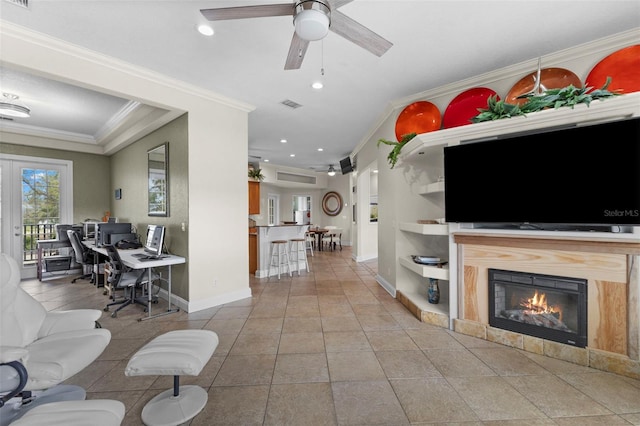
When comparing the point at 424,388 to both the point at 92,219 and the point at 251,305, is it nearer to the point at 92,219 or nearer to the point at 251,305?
the point at 251,305

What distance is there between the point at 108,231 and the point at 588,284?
6.34 meters

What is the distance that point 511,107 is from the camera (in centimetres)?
255

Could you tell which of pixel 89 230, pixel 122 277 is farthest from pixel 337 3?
pixel 89 230

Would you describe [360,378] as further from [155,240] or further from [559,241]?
[155,240]

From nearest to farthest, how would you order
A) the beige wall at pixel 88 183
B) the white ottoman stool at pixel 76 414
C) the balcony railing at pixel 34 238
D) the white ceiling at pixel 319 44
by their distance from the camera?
the white ottoman stool at pixel 76 414 → the white ceiling at pixel 319 44 → the balcony railing at pixel 34 238 → the beige wall at pixel 88 183

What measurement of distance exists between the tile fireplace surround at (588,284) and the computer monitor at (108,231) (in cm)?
540

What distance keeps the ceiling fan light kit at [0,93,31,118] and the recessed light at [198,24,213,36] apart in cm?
355

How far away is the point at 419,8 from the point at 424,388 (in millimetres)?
2989

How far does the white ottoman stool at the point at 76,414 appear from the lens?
114cm

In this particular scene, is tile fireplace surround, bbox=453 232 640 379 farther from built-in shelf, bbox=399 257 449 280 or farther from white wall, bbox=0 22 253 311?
white wall, bbox=0 22 253 311

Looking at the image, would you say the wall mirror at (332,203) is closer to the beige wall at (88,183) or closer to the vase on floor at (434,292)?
the beige wall at (88,183)

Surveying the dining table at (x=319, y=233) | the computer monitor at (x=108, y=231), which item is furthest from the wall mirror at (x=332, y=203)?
the computer monitor at (x=108, y=231)

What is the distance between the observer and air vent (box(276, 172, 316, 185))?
9.41 meters

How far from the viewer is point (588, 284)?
7.58 feet
